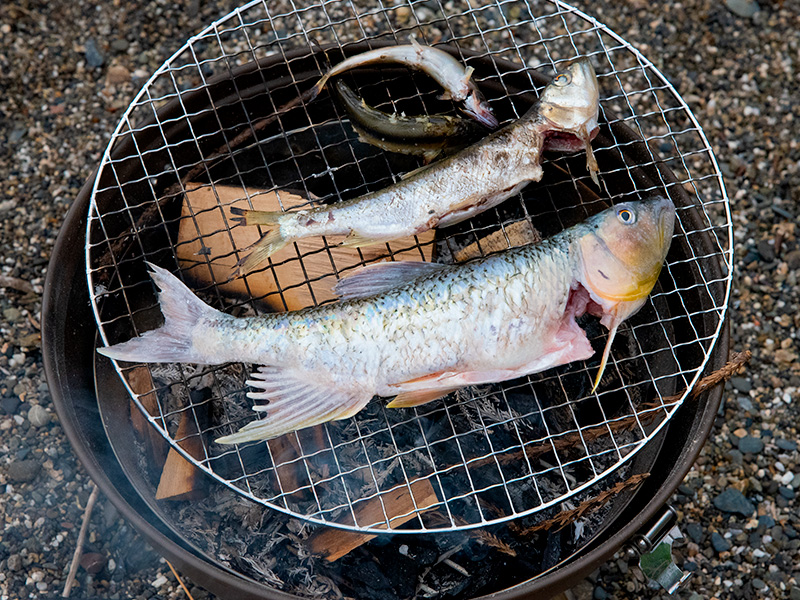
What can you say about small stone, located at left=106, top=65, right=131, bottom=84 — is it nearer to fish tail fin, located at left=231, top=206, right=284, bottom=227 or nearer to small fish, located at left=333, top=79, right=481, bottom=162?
small fish, located at left=333, top=79, right=481, bottom=162

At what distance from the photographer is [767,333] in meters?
4.48

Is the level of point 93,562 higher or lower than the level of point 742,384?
higher

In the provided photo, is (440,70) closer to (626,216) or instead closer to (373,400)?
(626,216)

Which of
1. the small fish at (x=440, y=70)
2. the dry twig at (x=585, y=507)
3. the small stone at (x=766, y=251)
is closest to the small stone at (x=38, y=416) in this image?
the small fish at (x=440, y=70)

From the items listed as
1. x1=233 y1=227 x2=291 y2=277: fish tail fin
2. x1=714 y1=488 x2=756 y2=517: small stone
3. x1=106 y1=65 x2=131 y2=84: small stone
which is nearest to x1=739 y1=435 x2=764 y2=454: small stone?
x1=714 y1=488 x2=756 y2=517: small stone

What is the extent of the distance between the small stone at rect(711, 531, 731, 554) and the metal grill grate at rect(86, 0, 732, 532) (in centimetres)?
111

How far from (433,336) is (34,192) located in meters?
3.27

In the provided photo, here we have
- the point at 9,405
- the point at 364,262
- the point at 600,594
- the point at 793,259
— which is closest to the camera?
the point at 364,262

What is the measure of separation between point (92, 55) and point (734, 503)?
5378mm

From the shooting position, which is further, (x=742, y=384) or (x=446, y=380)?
(x=742, y=384)

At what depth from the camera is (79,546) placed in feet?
12.3

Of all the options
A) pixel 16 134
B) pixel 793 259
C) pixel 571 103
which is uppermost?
pixel 16 134

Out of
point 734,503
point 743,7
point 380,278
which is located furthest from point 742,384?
point 743,7

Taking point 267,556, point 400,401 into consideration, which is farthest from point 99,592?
point 400,401
